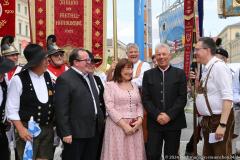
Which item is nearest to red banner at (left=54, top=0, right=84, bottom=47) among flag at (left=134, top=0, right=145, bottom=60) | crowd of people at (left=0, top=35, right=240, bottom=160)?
flag at (left=134, top=0, right=145, bottom=60)

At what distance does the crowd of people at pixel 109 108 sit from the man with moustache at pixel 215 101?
11 millimetres

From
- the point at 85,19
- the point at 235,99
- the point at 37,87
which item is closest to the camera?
the point at 37,87

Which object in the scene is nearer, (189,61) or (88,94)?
(88,94)

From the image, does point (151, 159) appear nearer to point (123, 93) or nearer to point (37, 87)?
point (123, 93)

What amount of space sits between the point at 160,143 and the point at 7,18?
3733mm

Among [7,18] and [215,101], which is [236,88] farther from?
[7,18]

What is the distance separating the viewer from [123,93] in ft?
16.8

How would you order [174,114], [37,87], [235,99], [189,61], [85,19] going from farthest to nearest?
[85,19], [189,61], [235,99], [174,114], [37,87]

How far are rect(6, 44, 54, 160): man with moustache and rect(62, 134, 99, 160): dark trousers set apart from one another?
200mm

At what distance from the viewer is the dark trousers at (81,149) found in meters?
4.82

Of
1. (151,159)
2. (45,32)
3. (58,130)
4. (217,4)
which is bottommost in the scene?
(151,159)

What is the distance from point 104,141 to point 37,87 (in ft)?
3.79

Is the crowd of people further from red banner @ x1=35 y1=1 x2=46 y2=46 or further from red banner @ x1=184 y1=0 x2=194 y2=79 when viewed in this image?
red banner @ x1=35 y1=1 x2=46 y2=46

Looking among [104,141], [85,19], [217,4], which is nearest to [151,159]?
[104,141]
